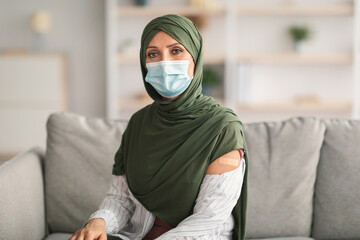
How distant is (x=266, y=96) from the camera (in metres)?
4.92

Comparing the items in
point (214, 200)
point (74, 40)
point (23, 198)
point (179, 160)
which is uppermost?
point (74, 40)

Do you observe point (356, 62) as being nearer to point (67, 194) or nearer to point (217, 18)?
point (217, 18)

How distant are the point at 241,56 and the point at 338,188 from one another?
2961mm

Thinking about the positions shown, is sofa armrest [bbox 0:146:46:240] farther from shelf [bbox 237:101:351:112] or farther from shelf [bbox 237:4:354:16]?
shelf [bbox 237:4:354:16]

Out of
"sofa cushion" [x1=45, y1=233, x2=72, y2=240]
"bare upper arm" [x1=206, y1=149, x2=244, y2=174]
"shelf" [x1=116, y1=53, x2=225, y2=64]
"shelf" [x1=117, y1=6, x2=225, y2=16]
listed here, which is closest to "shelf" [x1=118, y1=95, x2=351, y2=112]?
"shelf" [x1=116, y1=53, x2=225, y2=64]

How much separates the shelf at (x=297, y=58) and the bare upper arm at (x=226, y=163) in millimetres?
3346

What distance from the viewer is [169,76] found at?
151 cm

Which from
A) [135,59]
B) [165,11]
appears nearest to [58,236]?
[135,59]

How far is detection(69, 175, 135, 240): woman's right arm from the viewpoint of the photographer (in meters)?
1.48

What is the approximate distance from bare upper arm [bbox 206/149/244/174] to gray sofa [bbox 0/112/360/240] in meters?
0.54

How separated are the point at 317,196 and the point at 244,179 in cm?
55

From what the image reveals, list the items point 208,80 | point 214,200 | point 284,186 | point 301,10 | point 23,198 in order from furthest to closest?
point 208,80, point 301,10, point 284,186, point 23,198, point 214,200

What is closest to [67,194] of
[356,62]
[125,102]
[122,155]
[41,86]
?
[122,155]

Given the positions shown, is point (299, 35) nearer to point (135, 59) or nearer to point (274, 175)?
point (135, 59)
